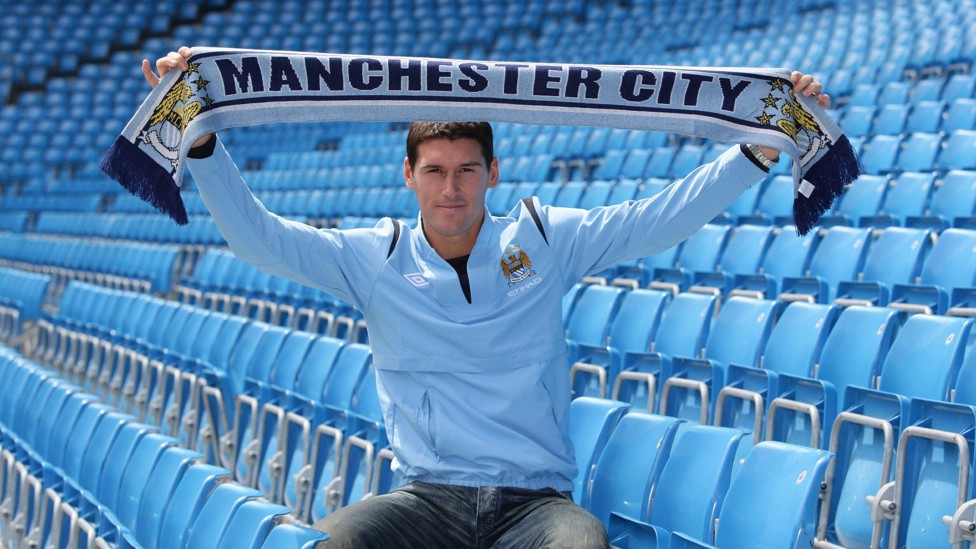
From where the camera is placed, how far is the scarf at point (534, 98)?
2.11 metres

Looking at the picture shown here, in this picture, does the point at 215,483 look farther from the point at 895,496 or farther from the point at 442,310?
the point at 895,496

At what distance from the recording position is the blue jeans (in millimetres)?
1952

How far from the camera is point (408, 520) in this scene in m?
2.06

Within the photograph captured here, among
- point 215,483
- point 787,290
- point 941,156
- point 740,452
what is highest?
point 941,156

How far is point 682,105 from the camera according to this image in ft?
7.28

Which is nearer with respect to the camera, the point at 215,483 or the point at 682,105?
the point at 682,105

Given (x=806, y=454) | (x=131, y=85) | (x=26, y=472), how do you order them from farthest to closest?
(x=131, y=85) → (x=26, y=472) → (x=806, y=454)

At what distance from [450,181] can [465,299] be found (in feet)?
0.89

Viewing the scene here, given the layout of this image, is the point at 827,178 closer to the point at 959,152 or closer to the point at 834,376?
the point at 834,376

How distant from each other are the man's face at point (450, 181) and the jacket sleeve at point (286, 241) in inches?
6.9

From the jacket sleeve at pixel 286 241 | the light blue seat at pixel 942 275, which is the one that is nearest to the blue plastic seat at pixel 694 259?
the light blue seat at pixel 942 275

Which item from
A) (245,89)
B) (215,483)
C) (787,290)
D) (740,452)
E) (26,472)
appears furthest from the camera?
(787,290)

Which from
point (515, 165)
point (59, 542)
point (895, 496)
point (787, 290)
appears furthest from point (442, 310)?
point (515, 165)

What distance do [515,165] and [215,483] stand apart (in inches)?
283
